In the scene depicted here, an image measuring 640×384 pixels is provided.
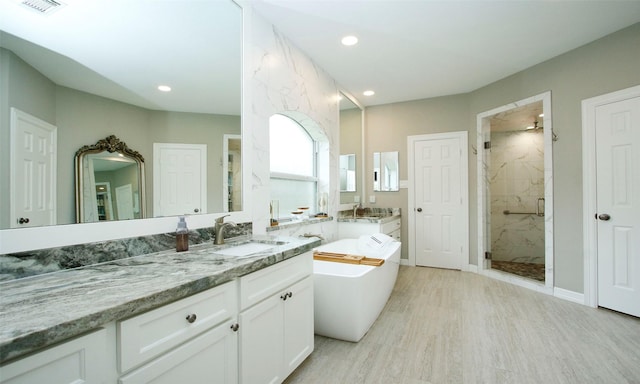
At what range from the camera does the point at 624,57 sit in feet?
8.91

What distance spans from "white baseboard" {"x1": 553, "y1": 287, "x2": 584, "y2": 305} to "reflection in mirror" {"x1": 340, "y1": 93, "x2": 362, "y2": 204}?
110 inches

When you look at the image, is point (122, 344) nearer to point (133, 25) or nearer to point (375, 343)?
point (133, 25)

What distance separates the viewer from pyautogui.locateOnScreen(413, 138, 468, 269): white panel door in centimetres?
441

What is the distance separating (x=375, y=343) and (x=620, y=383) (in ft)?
4.91

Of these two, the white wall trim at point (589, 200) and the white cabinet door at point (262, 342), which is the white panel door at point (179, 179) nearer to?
the white cabinet door at point (262, 342)

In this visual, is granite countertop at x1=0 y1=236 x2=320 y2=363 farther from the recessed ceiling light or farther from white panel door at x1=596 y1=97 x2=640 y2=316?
white panel door at x1=596 y1=97 x2=640 y2=316

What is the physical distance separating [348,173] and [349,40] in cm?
217

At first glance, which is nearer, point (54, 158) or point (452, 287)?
point (54, 158)

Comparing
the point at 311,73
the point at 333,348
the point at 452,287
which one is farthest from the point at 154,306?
the point at 452,287

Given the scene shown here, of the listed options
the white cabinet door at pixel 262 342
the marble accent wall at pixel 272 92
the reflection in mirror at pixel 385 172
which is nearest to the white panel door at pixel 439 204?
the reflection in mirror at pixel 385 172

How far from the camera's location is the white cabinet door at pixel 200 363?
0.93m

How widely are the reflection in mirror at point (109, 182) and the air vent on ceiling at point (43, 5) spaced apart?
0.55 metres

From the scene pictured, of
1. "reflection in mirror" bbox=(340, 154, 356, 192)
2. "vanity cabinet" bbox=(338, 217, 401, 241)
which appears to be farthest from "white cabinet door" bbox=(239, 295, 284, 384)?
"reflection in mirror" bbox=(340, 154, 356, 192)

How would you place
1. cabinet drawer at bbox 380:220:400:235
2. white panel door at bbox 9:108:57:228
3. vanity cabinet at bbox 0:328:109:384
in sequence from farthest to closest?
cabinet drawer at bbox 380:220:400:235
white panel door at bbox 9:108:57:228
vanity cabinet at bbox 0:328:109:384
